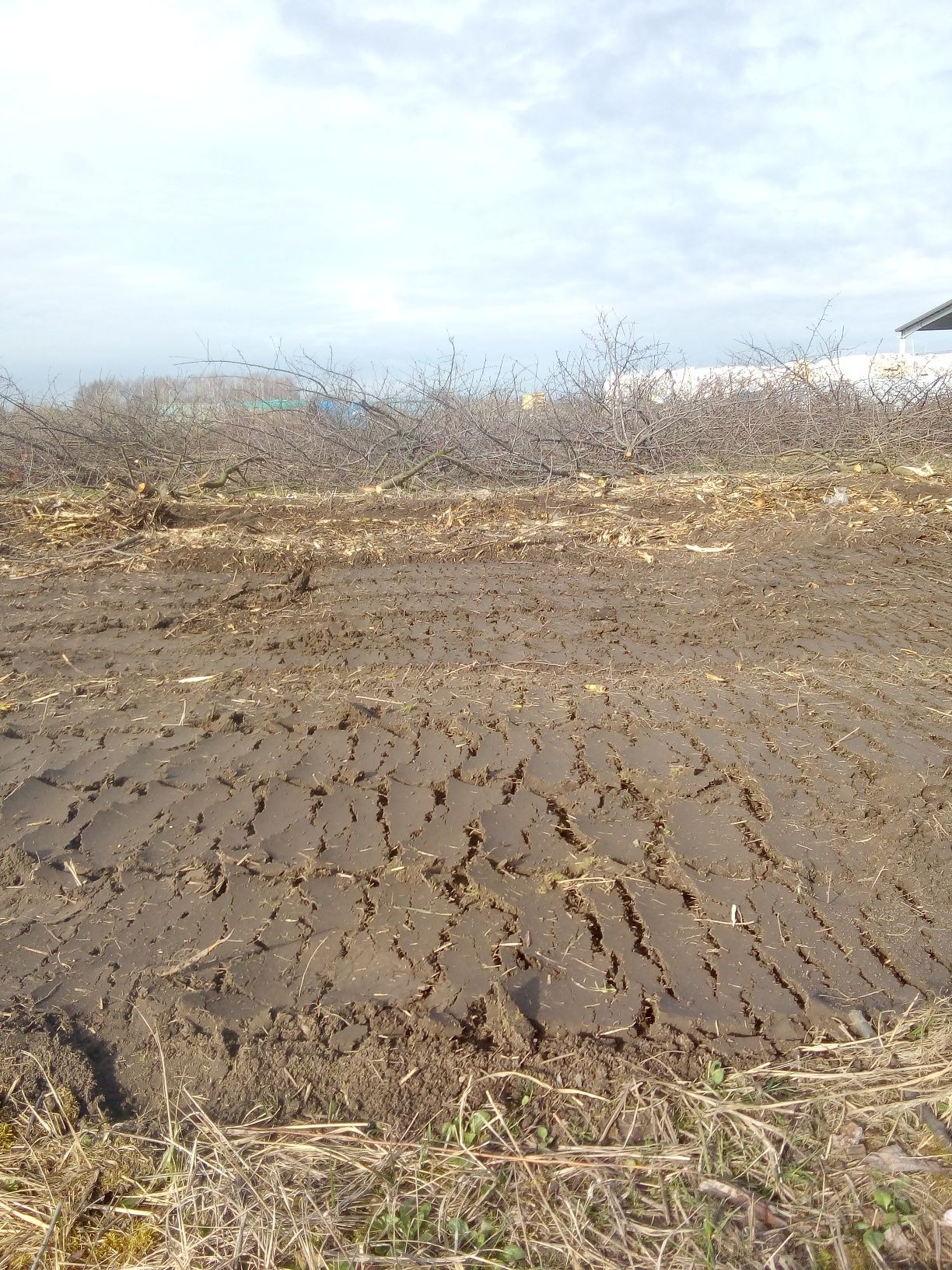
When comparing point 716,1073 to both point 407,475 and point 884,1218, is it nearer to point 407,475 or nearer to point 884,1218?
point 884,1218

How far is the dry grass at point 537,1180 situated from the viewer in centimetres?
202

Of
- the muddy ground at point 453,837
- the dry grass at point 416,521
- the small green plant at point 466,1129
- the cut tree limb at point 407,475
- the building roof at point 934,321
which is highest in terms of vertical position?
the building roof at point 934,321

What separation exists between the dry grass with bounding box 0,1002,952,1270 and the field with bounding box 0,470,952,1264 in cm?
9

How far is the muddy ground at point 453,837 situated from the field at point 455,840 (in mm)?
13

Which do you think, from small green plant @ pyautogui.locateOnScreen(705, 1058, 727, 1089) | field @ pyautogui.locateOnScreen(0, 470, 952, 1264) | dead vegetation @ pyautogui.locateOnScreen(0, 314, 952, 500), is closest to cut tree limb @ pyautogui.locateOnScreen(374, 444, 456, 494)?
dead vegetation @ pyautogui.locateOnScreen(0, 314, 952, 500)

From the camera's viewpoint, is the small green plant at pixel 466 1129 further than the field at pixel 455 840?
No

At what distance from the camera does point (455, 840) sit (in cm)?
337

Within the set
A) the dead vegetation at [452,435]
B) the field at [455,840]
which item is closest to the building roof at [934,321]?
the dead vegetation at [452,435]

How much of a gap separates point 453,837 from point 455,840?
2cm

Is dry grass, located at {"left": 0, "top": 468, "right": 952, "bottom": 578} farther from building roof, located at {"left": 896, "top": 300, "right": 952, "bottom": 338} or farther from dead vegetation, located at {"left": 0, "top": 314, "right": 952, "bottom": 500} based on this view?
building roof, located at {"left": 896, "top": 300, "right": 952, "bottom": 338}

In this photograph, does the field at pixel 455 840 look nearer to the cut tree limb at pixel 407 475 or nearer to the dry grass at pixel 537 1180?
the dry grass at pixel 537 1180

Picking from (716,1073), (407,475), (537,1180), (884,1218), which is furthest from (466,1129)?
(407,475)

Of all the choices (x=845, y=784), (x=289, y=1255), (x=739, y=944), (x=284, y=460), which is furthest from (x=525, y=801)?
(x=284, y=460)

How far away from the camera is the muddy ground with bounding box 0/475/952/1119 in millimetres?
2604
